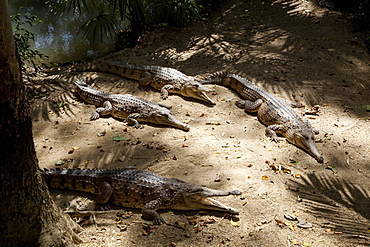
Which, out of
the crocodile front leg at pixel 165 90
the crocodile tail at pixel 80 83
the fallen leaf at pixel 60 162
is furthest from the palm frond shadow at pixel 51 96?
the crocodile front leg at pixel 165 90

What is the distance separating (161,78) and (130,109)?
154cm

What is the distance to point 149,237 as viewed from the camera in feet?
11.9

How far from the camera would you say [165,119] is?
251 inches

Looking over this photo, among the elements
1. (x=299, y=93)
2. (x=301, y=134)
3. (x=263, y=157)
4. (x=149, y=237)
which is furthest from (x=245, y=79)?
(x=149, y=237)

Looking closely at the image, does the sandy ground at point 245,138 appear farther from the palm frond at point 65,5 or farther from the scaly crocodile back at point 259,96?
the palm frond at point 65,5

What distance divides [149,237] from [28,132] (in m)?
1.89

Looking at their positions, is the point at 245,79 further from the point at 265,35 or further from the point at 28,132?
the point at 28,132

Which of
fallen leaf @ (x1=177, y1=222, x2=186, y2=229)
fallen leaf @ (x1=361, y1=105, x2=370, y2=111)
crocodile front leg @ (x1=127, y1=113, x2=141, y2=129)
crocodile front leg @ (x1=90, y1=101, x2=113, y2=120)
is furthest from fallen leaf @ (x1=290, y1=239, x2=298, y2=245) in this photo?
crocodile front leg @ (x1=90, y1=101, x2=113, y2=120)

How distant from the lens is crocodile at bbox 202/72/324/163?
562 centimetres

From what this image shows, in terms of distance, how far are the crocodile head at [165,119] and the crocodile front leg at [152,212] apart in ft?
7.41

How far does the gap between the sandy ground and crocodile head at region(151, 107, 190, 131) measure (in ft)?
0.48

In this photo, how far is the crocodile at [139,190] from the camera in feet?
13.2

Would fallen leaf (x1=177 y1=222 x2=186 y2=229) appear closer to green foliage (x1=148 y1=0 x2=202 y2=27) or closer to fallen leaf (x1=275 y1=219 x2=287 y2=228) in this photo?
fallen leaf (x1=275 y1=219 x2=287 y2=228)

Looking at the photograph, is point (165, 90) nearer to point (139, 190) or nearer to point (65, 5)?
point (139, 190)
